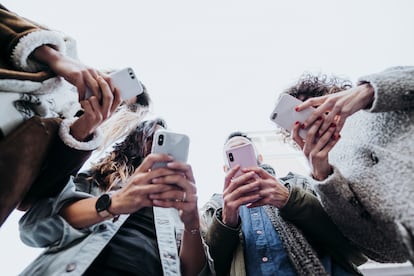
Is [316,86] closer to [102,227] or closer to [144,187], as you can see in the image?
[144,187]

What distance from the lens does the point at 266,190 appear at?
73 centimetres

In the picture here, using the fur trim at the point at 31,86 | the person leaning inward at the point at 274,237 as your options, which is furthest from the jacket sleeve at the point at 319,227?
the fur trim at the point at 31,86

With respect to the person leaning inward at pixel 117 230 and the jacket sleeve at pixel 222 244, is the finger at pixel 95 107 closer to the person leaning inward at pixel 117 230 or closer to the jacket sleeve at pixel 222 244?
the person leaning inward at pixel 117 230

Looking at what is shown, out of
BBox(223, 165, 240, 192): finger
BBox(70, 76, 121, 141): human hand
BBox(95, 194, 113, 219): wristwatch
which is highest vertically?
BBox(70, 76, 121, 141): human hand

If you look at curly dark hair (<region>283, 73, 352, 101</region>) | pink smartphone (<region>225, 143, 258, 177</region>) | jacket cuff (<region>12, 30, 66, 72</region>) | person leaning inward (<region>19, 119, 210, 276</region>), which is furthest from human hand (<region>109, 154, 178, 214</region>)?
curly dark hair (<region>283, 73, 352, 101</region>)

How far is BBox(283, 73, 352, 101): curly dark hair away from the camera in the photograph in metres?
1.07

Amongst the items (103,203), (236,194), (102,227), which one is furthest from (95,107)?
(236,194)

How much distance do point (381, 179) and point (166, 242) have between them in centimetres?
62

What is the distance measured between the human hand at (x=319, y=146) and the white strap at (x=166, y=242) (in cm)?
51

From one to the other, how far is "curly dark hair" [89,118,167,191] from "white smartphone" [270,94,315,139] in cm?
55

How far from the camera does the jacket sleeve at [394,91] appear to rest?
55 cm

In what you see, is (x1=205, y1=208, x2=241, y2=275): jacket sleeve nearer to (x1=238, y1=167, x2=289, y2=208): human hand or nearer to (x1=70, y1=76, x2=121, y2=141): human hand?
(x1=238, y1=167, x2=289, y2=208): human hand

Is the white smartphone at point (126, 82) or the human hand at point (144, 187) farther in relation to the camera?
the white smartphone at point (126, 82)

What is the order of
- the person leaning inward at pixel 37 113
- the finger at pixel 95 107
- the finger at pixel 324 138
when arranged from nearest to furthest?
the person leaning inward at pixel 37 113
the finger at pixel 95 107
the finger at pixel 324 138
